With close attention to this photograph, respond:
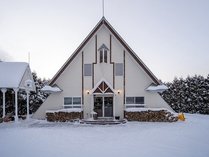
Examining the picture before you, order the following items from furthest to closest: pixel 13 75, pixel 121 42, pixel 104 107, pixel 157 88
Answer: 1. pixel 104 107
2. pixel 121 42
3. pixel 157 88
4. pixel 13 75

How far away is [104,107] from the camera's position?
929 inches

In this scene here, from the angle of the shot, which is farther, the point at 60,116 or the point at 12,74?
the point at 60,116

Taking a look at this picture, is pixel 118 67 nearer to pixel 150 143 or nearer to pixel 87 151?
pixel 150 143

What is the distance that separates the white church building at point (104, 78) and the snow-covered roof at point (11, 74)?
323 centimetres

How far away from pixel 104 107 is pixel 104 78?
9.68 feet

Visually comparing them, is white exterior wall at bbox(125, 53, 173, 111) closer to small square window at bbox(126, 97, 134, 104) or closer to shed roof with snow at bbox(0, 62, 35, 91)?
small square window at bbox(126, 97, 134, 104)

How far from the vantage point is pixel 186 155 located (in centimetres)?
895

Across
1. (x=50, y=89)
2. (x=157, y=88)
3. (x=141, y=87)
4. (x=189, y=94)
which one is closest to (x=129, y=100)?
(x=141, y=87)

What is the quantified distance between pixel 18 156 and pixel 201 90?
35298 mm

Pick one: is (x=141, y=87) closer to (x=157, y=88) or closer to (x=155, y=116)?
(x=157, y=88)

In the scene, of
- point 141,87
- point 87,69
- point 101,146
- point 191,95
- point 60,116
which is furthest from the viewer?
point 191,95

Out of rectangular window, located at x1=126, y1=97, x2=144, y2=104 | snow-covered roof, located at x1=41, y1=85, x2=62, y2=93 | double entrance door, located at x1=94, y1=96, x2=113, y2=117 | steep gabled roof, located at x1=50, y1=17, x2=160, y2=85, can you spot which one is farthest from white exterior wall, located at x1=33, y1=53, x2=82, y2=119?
rectangular window, located at x1=126, y1=97, x2=144, y2=104

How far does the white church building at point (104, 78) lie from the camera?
23609 mm

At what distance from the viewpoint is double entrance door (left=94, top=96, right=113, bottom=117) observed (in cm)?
2358
